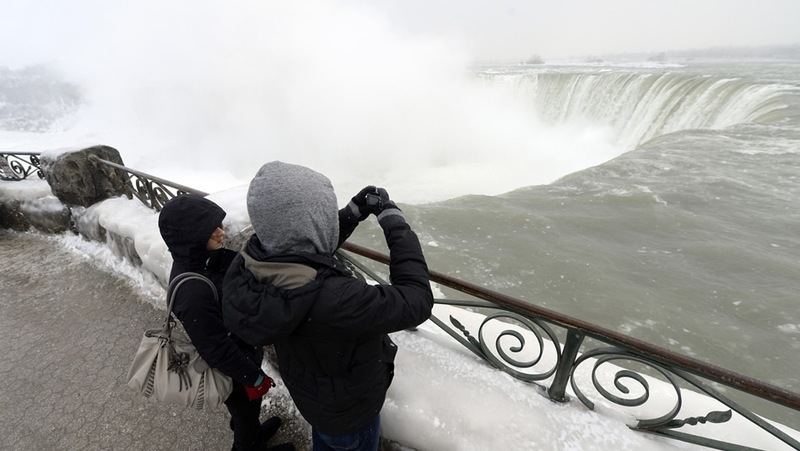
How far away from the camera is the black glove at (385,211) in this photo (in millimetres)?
1437

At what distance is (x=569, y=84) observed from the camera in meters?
24.1

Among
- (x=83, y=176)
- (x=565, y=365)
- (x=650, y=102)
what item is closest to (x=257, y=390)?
(x=565, y=365)

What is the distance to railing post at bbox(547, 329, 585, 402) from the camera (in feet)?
5.52

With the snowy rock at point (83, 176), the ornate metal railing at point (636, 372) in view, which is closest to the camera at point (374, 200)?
the ornate metal railing at point (636, 372)

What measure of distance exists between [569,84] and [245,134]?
23.0 m

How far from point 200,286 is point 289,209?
812mm

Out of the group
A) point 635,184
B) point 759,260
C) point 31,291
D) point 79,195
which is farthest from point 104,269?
point 635,184

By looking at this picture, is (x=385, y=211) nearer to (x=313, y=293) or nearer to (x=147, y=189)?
(x=313, y=293)

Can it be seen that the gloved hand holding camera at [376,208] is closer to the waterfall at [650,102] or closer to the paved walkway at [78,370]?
the paved walkway at [78,370]

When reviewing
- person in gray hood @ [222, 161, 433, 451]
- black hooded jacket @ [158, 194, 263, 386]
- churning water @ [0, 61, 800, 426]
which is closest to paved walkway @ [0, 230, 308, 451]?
black hooded jacket @ [158, 194, 263, 386]

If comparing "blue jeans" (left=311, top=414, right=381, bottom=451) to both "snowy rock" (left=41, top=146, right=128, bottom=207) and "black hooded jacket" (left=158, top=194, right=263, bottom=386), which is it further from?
"snowy rock" (left=41, top=146, right=128, bottom=207)

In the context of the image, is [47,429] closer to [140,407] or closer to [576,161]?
[140,407]

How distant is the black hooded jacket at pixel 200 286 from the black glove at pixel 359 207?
0.62 metres

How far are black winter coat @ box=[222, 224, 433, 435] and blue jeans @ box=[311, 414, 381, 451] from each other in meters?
0.09
